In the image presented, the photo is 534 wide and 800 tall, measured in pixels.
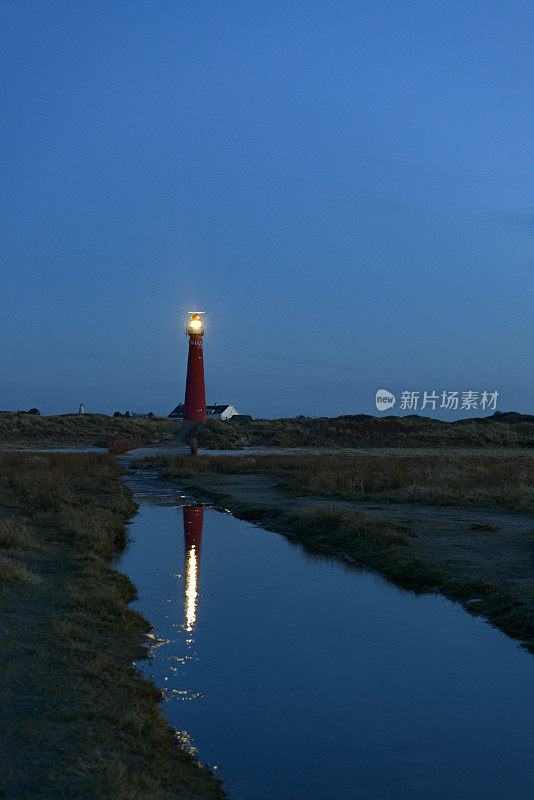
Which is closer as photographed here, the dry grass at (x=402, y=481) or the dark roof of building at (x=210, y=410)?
the dry grass at (x=402, y=481)

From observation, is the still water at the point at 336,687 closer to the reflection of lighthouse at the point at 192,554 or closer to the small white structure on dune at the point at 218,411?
the reflection of lighthouse at the point at 192,554

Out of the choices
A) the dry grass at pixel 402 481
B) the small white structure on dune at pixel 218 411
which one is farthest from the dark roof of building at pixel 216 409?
the dry grass at pixel 402 481

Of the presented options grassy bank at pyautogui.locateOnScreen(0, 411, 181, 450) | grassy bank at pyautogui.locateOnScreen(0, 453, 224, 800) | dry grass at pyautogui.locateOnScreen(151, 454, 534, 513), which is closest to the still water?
grassy bank at pyautogui.locateOnScreen(0, 453, 224, 800)

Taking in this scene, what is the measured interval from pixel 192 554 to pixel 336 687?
7.71 m

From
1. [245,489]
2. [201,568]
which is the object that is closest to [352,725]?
[201,568]

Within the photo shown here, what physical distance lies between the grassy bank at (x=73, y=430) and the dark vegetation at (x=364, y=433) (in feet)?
16.9

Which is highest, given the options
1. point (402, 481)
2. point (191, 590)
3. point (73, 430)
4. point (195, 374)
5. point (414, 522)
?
point (195, 374)

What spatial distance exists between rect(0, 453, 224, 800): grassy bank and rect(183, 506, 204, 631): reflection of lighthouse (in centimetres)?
89

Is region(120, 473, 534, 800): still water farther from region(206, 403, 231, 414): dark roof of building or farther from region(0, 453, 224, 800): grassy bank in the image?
region(206, 403, 231, 414): dark roof of building

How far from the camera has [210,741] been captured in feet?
20.6

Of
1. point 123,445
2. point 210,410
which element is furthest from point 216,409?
point 123,445

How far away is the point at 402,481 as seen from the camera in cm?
2522

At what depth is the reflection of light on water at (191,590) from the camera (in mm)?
10062

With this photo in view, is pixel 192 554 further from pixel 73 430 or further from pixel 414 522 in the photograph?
pixel 73 430
